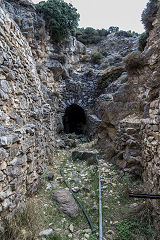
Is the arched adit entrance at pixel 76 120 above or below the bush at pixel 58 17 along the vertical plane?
below

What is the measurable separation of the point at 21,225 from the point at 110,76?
10183 millimetres

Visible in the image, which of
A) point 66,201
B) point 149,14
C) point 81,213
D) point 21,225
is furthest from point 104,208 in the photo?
point 149,14

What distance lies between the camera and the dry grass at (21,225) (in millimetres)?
1878

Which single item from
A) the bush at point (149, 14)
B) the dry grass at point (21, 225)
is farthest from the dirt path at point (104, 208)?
the bush at point (149, 14)

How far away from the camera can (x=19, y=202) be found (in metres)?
2.51

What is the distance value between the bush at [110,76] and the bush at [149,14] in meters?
2.70

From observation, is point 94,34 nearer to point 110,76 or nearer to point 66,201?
point 110,76

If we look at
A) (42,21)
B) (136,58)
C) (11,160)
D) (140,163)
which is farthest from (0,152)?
(42,21)

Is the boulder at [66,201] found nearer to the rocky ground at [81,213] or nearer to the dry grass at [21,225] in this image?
the rocky ground at [81,213]

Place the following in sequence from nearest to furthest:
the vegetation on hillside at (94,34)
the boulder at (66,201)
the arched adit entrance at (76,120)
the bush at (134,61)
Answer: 1. the boulder at (66,201)
2. the bush at (134,61)
3. the arched adit entrance at (76,120)
4. the vegetation on hillside at (94,34)

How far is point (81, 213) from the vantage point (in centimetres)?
288

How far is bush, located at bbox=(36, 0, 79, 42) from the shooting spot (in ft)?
35.0

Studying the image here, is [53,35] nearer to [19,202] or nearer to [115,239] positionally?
[19,202]

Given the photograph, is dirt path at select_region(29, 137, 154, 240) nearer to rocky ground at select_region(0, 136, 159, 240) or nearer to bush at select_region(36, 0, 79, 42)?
rocky ground at select_region(0, 136, 159, 240)
